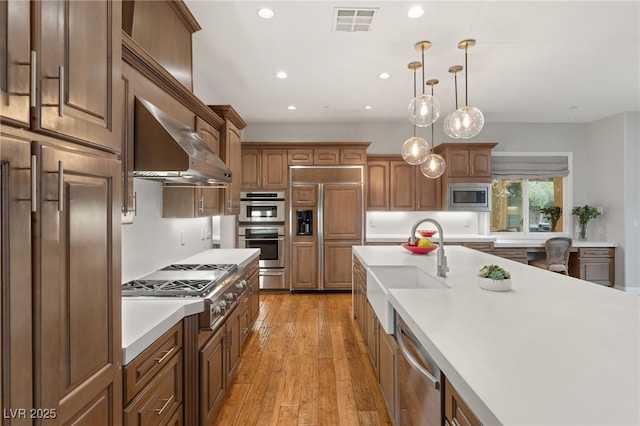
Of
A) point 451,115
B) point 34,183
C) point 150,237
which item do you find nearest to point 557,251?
point 451,115

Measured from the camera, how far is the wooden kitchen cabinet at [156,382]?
1191 mm

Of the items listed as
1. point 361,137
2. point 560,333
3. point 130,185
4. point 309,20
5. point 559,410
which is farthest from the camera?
point 361,137

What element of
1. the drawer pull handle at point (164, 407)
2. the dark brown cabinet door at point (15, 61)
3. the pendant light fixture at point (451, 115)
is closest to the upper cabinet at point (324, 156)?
the pendant light fixture at point (451, 115)

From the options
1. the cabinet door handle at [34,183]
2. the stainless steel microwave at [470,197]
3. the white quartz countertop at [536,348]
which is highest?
the stainless steel microwave at [470,197]

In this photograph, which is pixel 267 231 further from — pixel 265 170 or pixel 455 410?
pixel 455 410

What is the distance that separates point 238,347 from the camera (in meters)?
2.60

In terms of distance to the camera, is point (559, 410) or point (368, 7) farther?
point (368, 7)

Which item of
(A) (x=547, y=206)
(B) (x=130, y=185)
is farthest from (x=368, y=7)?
(A) (x=547, y=206)

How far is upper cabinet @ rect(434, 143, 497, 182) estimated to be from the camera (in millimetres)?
5359

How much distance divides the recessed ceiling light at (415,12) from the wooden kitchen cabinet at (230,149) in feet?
5.87

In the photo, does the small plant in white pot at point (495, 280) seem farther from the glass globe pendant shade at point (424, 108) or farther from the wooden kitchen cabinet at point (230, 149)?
the wooden kitchen cabinet at point (230, 149)

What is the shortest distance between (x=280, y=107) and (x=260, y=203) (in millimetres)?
1537

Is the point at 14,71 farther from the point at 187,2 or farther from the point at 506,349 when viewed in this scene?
the point at 187,2

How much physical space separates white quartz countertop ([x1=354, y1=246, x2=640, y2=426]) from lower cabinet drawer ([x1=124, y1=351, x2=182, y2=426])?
3.63 feet
